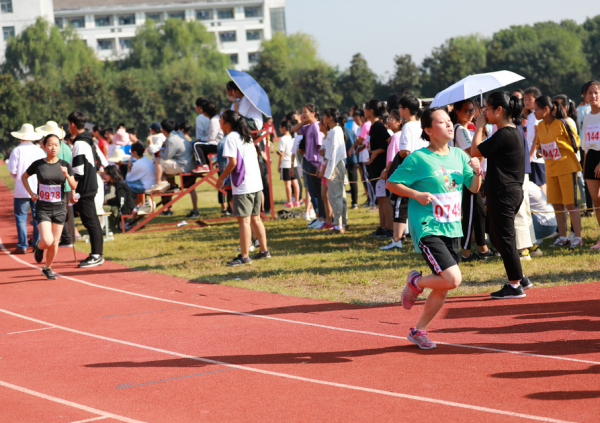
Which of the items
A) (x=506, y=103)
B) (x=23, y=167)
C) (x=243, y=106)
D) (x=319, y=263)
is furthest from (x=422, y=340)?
(x=23, y=167)

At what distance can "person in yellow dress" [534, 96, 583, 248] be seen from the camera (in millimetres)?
8602

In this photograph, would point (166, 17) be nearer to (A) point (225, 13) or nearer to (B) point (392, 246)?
(A) point (225, 13)

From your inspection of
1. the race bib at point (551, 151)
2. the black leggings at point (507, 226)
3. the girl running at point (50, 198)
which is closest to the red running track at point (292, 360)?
the black leggings at point (507, 226)

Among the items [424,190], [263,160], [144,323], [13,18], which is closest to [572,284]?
[424,190]

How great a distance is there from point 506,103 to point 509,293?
6.34ft

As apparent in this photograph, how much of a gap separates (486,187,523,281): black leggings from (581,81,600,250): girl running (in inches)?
87.4

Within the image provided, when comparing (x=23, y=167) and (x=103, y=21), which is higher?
(x=103, y=21)

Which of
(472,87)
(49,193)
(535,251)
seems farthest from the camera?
(49,193)

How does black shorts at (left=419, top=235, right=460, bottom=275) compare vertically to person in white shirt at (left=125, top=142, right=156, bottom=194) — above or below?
below

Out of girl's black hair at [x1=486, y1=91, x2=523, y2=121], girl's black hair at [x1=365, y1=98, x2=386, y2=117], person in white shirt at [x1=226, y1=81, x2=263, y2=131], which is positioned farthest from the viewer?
person in white shirt at [x1=226, y1=81, x2=263, y2=131]

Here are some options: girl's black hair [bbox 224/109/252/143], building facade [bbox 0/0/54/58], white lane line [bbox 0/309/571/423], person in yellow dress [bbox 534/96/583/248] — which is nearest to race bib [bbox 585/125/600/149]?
person in yellow dress [bbox 534/96/583/248]

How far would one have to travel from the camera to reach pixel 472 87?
700 centimetres

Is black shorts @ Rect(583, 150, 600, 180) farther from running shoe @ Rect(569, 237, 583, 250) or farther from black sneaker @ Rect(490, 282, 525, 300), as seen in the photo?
black sneaker @ Rect(490, 282, 525, 300)

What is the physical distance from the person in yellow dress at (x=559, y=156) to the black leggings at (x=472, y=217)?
1.23m
